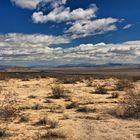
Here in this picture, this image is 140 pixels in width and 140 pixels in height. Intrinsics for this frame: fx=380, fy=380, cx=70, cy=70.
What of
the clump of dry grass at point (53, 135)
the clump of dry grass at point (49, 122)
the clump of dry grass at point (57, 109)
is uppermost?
the clump of dry grass at point (57, 109)

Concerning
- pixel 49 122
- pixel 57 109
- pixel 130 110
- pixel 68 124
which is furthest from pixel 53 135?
pixel 57 109

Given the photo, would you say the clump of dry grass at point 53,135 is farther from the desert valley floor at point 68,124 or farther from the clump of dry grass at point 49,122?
A: the clump of dry grass at point 49,122

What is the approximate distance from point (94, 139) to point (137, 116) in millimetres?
5263

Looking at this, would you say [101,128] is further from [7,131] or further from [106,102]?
[106,102]

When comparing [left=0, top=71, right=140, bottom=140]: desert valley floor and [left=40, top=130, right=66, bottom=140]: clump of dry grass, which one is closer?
[left=40, top=130, right=66, bottom=140]: clump of dry grass

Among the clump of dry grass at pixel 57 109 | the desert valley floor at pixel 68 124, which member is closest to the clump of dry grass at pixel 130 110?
the desert valley floor at pixel 68 124

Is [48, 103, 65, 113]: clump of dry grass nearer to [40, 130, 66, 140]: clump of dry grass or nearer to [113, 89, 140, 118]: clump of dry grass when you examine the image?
[113, 89, 140, 118]: clump of dry grass

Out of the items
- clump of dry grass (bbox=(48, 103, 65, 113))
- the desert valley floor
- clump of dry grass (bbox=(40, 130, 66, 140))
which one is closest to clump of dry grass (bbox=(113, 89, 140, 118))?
the desert valley floor

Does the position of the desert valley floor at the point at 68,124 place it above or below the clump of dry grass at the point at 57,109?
below

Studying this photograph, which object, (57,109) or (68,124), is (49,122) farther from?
(57,109)

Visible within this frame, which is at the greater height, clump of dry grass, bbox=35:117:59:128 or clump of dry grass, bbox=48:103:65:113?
clump of dry grass, bbox=48:103:65:113

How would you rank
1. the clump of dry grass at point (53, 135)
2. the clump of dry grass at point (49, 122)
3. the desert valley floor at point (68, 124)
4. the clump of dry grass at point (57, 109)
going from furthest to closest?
the clump of dry grass at point (57, 109)
the clump of dry grass at point (49, 122)
the desert valley floor at point (68, 124)
the clump of dry grass at point (53, 135)

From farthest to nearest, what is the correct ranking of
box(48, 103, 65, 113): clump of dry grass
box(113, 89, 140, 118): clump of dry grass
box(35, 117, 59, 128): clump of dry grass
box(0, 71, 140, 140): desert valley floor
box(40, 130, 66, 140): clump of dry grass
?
box(48, 103, 65, 113): clump of dry grass
box(113, 89, 140, 118): clump of dry grass
box(35, 117, 59, 128): clump of dry grass
box(0, 71, 140, 140): desert valley floor
box(40, 130, 66, 140): clump of dry grass

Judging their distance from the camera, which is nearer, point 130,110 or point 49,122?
point 49,122
